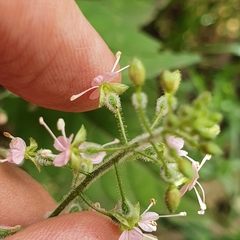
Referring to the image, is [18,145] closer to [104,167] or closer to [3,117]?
[104,167]

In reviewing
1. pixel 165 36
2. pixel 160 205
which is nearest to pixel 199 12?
pixel 165 36

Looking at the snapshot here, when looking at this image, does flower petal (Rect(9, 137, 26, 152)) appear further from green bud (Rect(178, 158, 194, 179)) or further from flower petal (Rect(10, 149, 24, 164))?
green bud (Rect(178, 158, 194, 179))

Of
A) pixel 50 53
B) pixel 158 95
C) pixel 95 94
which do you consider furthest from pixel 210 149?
pixel 158 95

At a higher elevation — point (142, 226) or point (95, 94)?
point (95, 94)

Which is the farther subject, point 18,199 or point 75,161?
point 18,199

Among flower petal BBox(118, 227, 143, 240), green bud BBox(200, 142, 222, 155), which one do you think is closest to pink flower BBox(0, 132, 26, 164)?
flower petal BBox(118, 227, 143, 240)

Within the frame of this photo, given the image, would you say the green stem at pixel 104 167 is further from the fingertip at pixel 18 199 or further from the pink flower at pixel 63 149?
the fingertip at pixel 18 199

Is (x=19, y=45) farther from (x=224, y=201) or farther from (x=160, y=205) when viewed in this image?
(x=224, y=201)
